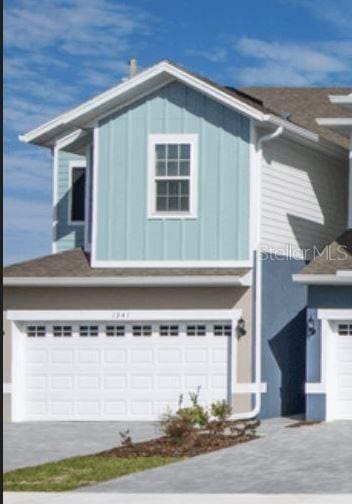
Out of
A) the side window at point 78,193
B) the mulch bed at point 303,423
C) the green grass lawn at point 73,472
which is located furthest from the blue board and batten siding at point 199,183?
the green grass lawn at point 73,472

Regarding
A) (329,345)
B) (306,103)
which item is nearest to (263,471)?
(329,345)

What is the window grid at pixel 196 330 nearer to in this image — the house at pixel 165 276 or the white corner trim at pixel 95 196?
the house at pixel 165 276

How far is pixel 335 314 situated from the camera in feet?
77.0

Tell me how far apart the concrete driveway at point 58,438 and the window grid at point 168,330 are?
6.23ft

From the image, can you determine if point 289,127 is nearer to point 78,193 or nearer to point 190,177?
point 190,177

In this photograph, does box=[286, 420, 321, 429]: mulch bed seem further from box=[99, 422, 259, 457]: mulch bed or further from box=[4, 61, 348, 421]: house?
box=[99, 422, 259, 457]: mulch bed

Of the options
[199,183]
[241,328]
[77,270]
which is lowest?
[241,328]

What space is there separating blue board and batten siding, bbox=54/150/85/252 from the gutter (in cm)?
296

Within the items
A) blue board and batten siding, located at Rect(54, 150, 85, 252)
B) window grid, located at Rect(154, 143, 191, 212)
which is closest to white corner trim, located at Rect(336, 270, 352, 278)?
window grid, located at Rect(154, 143, 191, 212)

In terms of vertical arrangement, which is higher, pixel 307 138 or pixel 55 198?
pixel 307 138

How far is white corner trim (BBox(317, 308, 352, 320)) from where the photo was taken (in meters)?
23.4

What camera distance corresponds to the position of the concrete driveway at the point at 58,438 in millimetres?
18800

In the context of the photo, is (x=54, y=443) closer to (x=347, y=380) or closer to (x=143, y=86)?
(x=347, y=380)

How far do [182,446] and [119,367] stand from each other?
5.92 metres
